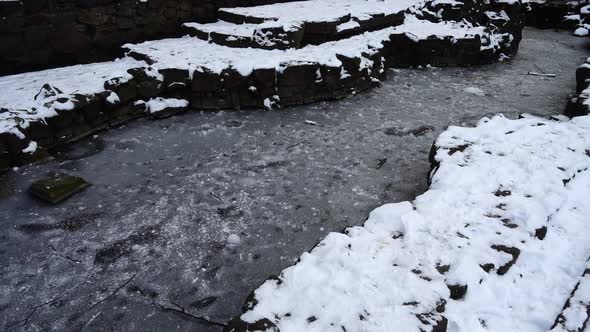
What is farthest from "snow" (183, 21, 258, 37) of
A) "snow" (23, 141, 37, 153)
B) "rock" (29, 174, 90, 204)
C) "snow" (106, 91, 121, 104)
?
"rock" (29, 174, 90, 204)

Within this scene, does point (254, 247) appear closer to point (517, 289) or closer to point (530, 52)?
point (517, 289)

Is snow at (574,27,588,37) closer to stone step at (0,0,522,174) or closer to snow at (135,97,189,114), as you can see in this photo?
stone step at (0,0,522,174)

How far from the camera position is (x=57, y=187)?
12.1ft

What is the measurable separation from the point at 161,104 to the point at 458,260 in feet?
14.9

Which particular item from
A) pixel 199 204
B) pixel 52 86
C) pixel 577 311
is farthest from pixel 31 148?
pixel 577 311

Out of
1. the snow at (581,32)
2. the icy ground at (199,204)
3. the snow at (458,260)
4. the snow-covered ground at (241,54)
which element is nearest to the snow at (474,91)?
the icy ground at (199,204)

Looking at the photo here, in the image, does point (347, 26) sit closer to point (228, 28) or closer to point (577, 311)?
point (228, 28)

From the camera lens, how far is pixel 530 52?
9742 mm

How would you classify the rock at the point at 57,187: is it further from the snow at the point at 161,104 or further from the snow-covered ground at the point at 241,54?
the snow-covered ground at the point at 241,54

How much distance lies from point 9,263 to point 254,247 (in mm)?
1918

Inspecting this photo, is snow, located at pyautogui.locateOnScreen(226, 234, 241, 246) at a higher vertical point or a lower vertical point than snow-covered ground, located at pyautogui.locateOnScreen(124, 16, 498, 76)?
lower

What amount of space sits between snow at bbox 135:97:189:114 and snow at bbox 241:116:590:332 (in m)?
3.75

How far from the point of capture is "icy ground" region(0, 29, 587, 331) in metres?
2.71

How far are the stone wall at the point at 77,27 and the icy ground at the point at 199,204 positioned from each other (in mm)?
1833
